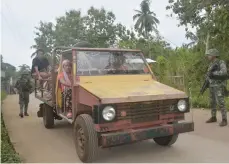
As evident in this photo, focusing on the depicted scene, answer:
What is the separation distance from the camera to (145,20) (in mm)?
47281

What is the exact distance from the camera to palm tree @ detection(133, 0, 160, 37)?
47219 millimetres

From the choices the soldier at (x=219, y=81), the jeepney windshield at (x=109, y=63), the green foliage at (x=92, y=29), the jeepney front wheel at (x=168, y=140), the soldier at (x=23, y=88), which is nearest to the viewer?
the jeepney front wheel at (x=168, y=140)

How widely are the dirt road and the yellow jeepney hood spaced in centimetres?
104

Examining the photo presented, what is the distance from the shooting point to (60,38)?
1658 inches

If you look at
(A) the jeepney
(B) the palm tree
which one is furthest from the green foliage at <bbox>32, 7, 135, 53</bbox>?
(A) the jeepney

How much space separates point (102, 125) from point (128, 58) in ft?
6.58

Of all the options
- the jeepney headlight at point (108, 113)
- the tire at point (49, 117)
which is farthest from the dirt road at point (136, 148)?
the jeepney headlight at point (108, 113)

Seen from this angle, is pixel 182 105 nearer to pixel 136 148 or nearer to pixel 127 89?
pixel 127 89

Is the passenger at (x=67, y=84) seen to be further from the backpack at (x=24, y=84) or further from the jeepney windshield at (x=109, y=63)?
the backpack at (x=24, y=84)

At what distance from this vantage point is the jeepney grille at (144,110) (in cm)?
463

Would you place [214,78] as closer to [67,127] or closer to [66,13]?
[67,127]

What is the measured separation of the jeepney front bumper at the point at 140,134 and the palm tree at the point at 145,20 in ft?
141

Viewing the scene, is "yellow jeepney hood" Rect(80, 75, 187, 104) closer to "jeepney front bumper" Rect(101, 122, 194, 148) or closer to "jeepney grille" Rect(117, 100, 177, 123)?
"jeepney grille" Rect(117, 100, 177, 123)

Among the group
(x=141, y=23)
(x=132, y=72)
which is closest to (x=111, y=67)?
(x=132, y=72)
